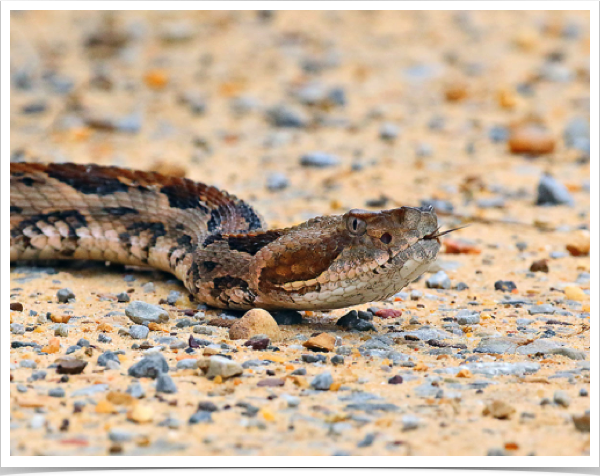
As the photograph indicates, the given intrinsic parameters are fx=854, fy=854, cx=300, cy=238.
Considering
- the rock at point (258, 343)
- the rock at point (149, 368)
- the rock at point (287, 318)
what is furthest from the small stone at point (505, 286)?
the rock at point (149, 368)

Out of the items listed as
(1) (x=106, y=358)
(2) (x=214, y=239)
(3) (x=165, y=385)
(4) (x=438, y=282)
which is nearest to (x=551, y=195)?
(4) (x=438, y=282)

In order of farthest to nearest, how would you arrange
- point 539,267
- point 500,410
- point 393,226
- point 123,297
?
1. point 539,267
2. point 123,297
3. point 393,226
4. point 500,410

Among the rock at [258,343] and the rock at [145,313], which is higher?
the rock at [145,313]

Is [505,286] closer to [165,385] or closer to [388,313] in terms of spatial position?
[388,313]

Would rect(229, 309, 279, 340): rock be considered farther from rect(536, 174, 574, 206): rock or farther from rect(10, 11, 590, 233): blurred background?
rect(536, 174, 574, 206): rock

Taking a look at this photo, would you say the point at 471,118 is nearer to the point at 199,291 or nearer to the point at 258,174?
the point at 258,174

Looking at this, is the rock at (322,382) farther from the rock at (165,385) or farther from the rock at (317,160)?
the rock at (317,160)
